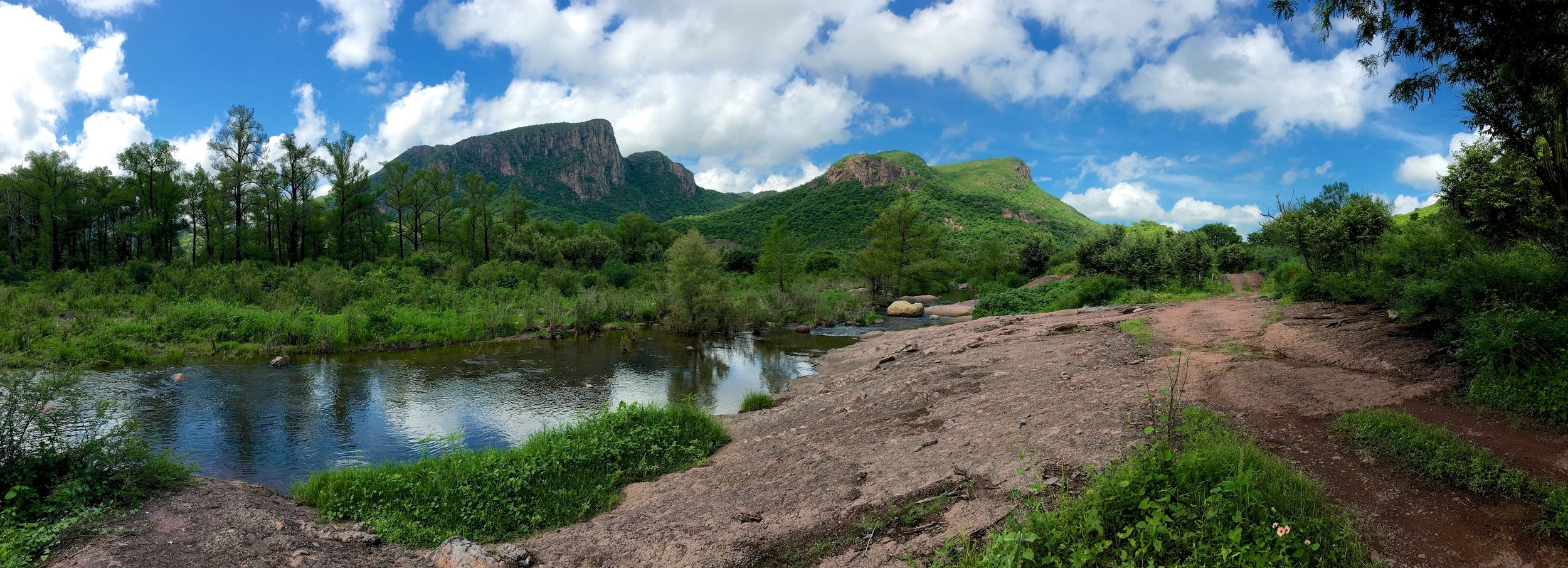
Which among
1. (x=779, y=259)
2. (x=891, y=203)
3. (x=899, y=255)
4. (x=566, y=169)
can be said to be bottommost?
(x=899, y=255)

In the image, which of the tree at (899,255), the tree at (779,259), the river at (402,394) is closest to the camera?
the river at (402,394)

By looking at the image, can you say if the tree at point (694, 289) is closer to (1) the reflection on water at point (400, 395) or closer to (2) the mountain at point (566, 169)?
(1) the reflection on water at point (400, 395)

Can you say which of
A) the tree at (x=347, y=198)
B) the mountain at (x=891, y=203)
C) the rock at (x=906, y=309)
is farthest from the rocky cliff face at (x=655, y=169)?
the rock at (x=906, y=309)

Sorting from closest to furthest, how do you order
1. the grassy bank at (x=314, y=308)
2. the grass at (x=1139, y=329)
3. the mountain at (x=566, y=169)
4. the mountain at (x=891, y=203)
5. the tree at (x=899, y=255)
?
1. the grass at (x=1139, y=329)
2. the grassy bank at (x=314, y=308)
3. the tree at (x=899, y=255)
4. the mountain at (x=891, y=203)
5. the mountain at (x=566, y=169)

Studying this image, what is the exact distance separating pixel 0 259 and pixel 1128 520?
5694cm

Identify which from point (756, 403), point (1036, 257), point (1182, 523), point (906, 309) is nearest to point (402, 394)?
point (756, 403)

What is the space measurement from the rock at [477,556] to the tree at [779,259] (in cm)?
3719

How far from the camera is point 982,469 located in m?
6.65

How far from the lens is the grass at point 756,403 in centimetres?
1480

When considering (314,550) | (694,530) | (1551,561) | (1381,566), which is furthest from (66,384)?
(1551,561)

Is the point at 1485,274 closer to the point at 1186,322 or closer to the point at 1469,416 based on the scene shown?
the point at 1469,416

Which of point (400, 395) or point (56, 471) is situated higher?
point (56, 471)

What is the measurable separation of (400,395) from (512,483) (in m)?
11.3

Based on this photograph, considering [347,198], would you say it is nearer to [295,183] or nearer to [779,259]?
[295,183]
